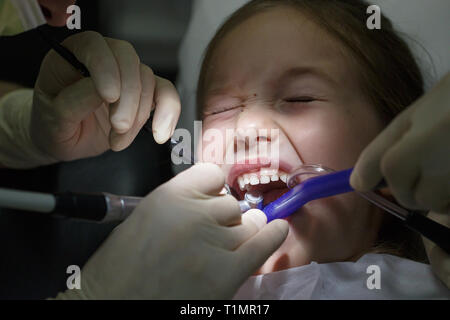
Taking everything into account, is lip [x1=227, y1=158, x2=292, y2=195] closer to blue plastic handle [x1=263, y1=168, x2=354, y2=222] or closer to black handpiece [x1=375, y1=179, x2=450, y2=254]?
blue plastic handle [x1=263, y1=168, x2=354, y2=222]

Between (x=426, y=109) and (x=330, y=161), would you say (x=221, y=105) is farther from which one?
(x=426, y=109)

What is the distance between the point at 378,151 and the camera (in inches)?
28.7

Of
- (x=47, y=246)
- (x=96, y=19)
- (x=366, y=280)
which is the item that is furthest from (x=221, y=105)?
(x=47, y=246)

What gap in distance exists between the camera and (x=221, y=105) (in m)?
1.26

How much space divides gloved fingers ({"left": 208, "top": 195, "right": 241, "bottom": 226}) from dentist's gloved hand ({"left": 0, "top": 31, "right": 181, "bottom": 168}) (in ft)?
0.83

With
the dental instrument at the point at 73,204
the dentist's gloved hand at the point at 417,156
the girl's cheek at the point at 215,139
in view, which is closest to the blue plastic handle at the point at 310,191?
the dentist's gloved hand at the point at 417,156

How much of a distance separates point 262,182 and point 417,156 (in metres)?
0.43

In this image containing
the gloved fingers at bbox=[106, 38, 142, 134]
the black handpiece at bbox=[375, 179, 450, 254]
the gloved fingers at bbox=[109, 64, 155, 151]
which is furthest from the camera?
the gloved fingers at bbox=[109, 64, 155, 151]

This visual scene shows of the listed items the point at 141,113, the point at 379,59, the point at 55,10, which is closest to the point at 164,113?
the point at 141,113

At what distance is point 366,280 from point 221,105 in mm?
642

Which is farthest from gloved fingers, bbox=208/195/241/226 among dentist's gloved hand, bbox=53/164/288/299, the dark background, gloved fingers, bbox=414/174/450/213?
the dark background

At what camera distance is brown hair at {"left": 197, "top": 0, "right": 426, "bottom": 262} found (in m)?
1.22

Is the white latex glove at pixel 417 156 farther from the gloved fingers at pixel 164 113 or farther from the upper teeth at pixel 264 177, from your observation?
the gloved fingers at pixel 164 113

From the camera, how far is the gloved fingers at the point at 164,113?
1017mm
